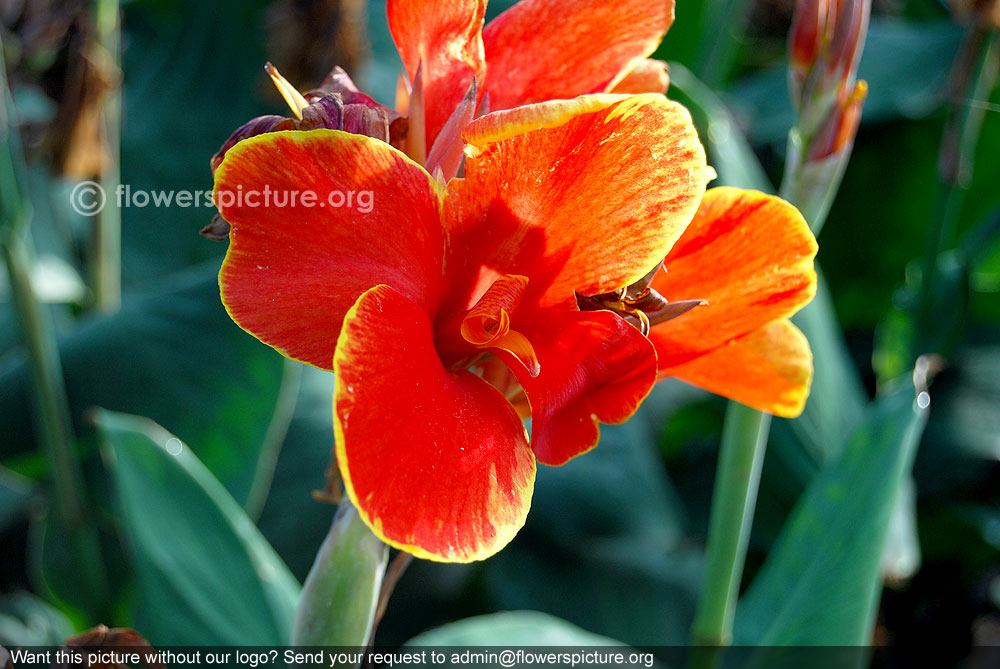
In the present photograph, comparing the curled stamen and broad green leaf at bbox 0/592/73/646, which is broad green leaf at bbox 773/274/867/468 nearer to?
the curled stamen

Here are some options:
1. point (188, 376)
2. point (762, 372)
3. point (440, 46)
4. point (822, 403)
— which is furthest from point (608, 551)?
point (440, 46)

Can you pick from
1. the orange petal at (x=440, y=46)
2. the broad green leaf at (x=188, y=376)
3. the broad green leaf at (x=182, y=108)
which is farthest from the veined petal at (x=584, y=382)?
the broad green leaf at (x=182, y=108)

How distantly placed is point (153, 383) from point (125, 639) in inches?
17.7

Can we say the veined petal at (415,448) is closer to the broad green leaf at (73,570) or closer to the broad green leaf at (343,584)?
the broad green leaf at (343,584)

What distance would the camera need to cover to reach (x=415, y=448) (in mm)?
276

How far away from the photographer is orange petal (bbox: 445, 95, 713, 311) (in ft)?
0.95

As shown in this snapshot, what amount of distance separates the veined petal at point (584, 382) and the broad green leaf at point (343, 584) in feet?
0.29

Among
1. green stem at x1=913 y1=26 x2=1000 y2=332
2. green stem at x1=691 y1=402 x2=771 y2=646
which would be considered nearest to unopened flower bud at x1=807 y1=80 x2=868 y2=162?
green stem at x1=691 y1=402 x2=771 y2=646

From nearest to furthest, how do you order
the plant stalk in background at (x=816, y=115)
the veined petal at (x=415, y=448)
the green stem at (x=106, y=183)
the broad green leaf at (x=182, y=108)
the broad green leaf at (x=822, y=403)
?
the veined petal at (x=415, y=448), the plant stalk in background at (x=816, y=115), the broad green leaf at (x=822, y=403), the green stem at (x=106, y=183), the broad green leaf at (x=182, y=108)

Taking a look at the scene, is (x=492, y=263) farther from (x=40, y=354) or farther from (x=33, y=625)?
(x=33, y=625)

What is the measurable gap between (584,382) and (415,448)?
71mm

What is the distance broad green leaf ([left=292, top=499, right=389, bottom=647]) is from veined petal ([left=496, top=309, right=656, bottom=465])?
0.29 ft

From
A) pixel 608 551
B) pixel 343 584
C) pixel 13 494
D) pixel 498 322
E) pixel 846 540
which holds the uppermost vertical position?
pixel 498 322

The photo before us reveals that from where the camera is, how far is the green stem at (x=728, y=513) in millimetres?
552
